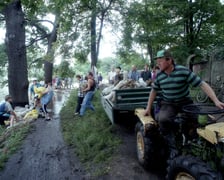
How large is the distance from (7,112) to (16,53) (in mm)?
3850

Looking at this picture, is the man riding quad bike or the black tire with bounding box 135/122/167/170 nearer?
the man riding quad bike

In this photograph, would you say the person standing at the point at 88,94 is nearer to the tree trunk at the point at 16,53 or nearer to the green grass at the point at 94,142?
the green grass at the point at 94,142

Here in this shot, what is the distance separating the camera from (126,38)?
49.8 feet

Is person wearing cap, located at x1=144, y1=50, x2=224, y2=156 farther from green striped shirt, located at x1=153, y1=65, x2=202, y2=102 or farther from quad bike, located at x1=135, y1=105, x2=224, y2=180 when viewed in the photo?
quad bike, located at x1=135, y1=105, x2=224, y2=180

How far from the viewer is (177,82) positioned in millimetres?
4094

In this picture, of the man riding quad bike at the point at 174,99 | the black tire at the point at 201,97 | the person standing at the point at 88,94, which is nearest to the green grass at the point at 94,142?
the person standing at the point at 88,94

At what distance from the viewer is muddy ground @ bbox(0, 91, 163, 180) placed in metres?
4.92

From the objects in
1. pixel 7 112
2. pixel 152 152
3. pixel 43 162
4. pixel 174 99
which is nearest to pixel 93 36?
pixel 7 112

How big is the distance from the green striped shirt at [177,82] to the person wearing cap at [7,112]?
8804 mm

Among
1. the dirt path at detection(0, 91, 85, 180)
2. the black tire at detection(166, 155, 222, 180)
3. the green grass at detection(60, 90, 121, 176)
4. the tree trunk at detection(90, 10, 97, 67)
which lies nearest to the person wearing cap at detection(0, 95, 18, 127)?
the green grass at detection(60, 90, 121, 176)

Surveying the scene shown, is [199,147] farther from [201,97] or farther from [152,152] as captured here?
[201,97]

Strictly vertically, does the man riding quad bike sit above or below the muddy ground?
above

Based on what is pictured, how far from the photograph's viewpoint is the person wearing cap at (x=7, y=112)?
39.0 ft

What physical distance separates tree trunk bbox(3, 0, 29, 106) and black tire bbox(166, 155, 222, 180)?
42.4 ft
